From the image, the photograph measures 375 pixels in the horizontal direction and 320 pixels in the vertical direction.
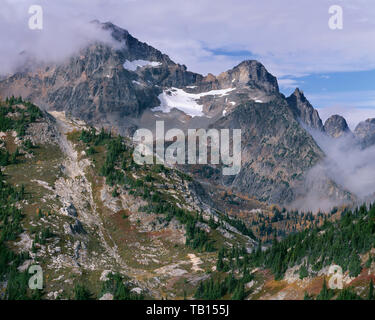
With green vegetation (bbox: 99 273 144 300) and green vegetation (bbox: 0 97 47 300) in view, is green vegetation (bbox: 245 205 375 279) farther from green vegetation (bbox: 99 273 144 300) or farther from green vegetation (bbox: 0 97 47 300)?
green vegetation (bbox: 0 97 47 300)

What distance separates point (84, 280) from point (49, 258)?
17.0 meters

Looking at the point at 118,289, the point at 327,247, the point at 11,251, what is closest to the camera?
the point at 118,289
